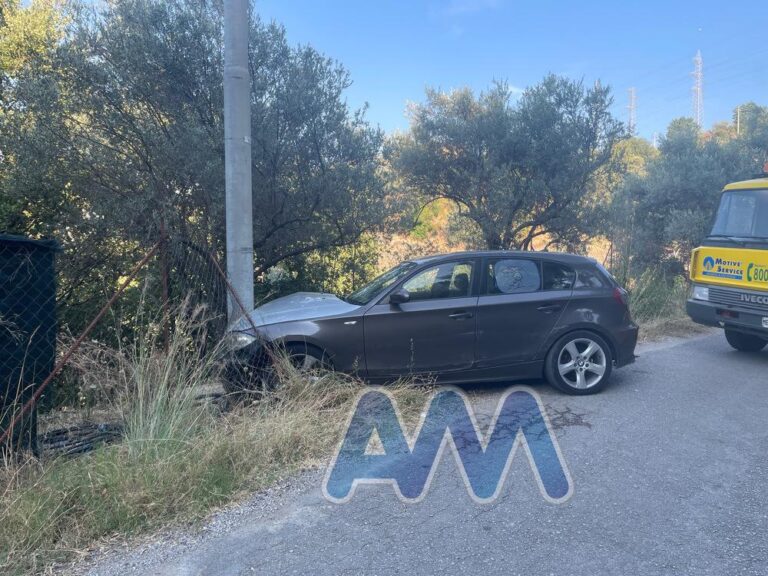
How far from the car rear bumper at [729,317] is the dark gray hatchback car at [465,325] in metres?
2.17

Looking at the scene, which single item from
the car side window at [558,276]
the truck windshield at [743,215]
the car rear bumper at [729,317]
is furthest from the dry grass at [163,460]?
the truck windshield at [743,215]

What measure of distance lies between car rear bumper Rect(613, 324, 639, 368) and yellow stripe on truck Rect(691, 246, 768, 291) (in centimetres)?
229

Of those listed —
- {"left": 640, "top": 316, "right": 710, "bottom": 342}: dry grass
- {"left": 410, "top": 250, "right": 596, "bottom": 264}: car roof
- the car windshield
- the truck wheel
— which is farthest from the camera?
{"left": 640, "top": 316, "right": 710, "bottom": 342}: dry grass

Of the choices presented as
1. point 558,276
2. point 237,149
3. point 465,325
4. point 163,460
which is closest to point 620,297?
point 558,276

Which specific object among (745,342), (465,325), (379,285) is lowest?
(745,342)

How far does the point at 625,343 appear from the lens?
5977 millimetres

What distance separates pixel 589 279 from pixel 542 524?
3.40 m

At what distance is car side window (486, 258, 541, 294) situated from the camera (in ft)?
19.0

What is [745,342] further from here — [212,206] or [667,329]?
[212,206]

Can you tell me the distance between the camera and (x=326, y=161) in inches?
321

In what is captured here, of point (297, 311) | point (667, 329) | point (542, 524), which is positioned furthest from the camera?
point (667, 329)

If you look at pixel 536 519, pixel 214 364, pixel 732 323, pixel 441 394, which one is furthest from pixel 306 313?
pixel 732 323

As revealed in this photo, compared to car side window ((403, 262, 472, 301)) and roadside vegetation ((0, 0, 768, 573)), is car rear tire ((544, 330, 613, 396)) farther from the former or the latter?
roadside vegetation ((0, 0, 768, 573))

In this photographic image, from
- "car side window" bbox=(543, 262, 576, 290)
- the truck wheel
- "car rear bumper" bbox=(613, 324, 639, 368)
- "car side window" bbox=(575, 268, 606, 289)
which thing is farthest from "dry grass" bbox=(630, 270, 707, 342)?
"car side window" bbox=(543, 262, 576, 290)
